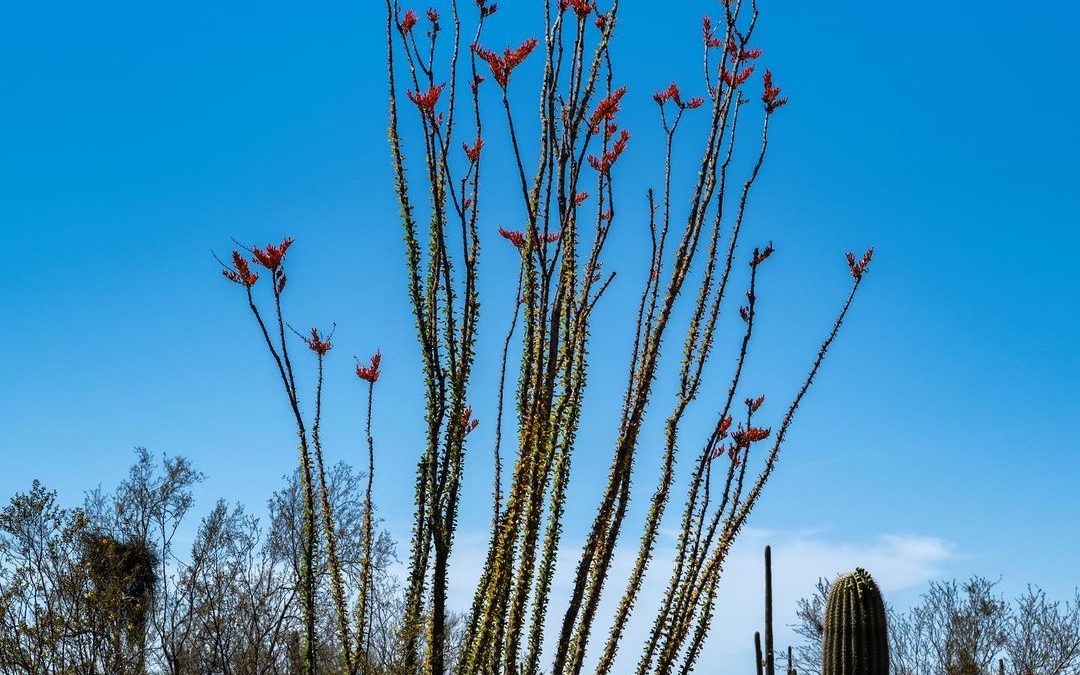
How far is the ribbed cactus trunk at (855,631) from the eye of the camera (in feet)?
23.6

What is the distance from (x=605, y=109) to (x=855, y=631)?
5533 millimetres

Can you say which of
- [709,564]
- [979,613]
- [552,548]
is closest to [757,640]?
[709,564]

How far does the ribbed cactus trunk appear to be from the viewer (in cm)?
718

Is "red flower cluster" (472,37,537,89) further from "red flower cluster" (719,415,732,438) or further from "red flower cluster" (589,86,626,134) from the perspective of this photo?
"red flower cluster" (719,415,732,438)

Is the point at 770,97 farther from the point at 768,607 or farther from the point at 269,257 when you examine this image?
the point at 768,607

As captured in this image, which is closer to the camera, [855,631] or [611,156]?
[611,156]

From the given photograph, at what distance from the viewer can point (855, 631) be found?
7191 mm

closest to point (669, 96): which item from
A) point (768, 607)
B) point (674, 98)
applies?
point (674, 98)

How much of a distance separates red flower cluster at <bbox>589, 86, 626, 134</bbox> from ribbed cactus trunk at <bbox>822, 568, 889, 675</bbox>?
5423 millimetres

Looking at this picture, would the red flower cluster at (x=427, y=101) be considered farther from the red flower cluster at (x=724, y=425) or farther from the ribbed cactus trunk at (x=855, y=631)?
the ribbed cactus trunk at (x=855, y=631)

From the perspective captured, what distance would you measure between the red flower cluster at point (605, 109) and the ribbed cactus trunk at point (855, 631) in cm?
542

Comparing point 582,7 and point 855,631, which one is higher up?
point 582,7

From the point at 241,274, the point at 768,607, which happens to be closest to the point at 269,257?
the point at 241,274

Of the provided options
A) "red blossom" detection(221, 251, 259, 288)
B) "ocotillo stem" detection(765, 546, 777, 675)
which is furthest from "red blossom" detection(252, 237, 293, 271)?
"ocotillo stem" detection(765, 546, 777, 675)
